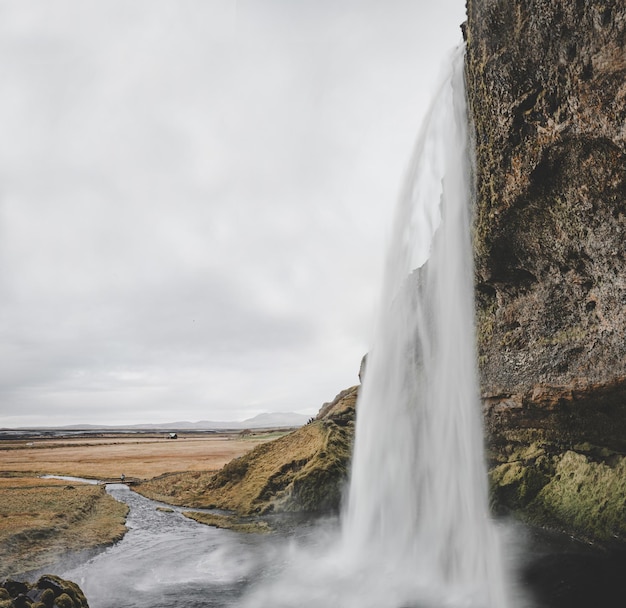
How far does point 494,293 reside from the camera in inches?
673

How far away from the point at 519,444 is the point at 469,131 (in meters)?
13.0

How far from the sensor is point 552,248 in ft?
44.5

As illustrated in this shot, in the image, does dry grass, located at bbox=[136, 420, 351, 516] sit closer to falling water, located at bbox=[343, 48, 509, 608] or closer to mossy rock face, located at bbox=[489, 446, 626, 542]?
falling water, located at bbox=[343, 48, 509, 608]

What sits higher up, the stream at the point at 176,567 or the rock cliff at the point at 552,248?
the rock cliff at the point at 552,248

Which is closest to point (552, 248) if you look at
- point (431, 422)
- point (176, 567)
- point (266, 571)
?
point (431, 422)

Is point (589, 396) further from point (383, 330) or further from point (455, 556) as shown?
point (383, 330)

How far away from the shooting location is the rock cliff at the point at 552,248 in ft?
35.7

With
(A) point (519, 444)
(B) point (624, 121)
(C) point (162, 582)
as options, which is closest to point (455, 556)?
(A) point (519, 444)

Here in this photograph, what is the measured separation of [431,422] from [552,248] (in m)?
8.37

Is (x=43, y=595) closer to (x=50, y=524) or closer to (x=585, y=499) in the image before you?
(x=50, y=524)

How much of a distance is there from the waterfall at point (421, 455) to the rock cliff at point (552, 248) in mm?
1379


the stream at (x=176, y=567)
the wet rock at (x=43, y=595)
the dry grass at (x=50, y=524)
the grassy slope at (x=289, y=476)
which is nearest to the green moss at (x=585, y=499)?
the grassy slope at (x=289, y=476)

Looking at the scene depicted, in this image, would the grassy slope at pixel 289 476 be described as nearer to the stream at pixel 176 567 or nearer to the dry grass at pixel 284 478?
the dry grass at pixel 284 478

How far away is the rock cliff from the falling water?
1336 mm
